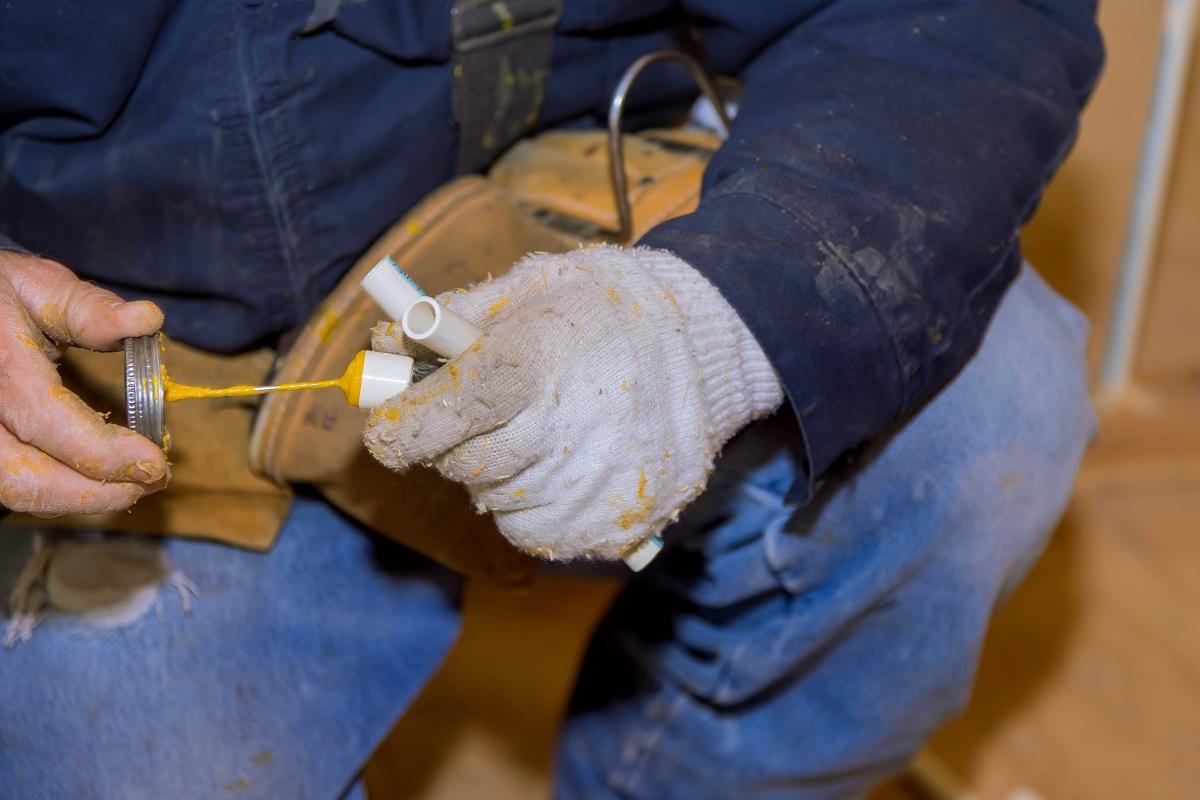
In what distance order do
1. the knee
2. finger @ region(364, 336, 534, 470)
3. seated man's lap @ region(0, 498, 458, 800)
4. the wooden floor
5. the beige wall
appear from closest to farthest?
finger @ region(364, 336, 534, 470) → seated man's lap @ region(0, 498, 458, 800) → the knee → the wooden floor → the beige wall

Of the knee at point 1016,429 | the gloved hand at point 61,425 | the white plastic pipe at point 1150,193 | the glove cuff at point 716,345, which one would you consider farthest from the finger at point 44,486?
the white plastic pipe at point 1150,193

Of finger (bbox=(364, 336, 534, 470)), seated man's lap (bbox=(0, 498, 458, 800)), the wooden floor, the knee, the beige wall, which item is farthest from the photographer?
the beige wall

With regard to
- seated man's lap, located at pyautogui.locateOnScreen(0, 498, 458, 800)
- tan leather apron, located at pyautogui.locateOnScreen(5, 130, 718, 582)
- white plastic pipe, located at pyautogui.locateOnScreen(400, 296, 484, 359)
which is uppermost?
white plastic pipe, located at pyautogui.locateOnScreen(400, 296, 484, 359)

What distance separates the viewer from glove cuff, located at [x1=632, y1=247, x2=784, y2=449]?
59 centimetres

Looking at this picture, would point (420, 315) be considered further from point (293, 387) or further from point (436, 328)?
point (293, 387)

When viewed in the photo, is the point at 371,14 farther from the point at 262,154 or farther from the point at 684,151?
the point at 684,151

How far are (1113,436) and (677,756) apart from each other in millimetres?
820

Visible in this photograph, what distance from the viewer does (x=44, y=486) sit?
545 millimetres

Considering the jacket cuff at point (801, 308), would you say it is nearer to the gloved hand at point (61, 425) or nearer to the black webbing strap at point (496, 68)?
the black webbing strap at point (496, 68)

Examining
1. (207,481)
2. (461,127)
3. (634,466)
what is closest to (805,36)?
(461,127)

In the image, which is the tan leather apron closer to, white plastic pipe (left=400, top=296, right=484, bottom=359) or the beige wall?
white plastic pipe (left=400, top=296, right=484, bottom=359)

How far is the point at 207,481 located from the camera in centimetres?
70

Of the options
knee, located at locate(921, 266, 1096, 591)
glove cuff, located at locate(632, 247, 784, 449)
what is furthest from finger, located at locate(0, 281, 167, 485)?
knee, located at locate(921, 266, 1096, 591)

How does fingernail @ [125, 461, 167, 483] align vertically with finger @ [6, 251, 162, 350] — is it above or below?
below
